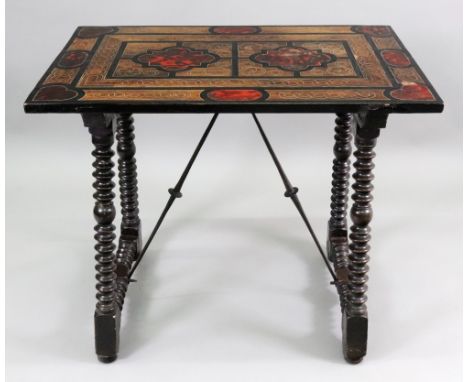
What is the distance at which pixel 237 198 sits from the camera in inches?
187

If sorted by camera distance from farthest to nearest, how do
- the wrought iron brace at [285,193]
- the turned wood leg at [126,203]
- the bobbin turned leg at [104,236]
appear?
the turned wood leg at [126,203] → the wrought iron brace at [285,193] → the bobbin turned leg at [104,236]

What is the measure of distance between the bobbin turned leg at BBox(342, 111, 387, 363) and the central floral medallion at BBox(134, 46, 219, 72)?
1.99ft

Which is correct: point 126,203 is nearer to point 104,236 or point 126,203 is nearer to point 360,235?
point 104,236

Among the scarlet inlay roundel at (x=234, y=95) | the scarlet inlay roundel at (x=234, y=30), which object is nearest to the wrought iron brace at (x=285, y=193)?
the scarlet inlay roundel at (x=234, y=30)

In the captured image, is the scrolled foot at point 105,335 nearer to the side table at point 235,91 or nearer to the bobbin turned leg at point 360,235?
the side table at point 235,91

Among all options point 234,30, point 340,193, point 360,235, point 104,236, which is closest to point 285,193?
point 340,193

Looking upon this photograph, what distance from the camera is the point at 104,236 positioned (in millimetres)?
3383

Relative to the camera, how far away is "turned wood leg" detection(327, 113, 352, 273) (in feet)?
12.9

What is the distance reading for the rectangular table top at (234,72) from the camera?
3.11 m

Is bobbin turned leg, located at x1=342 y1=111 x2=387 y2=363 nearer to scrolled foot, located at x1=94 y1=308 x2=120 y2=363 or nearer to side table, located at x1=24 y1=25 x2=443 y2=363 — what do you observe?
side table, located at x1=24 y1=25 x2=443 y2=363

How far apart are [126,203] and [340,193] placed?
89 centimetres

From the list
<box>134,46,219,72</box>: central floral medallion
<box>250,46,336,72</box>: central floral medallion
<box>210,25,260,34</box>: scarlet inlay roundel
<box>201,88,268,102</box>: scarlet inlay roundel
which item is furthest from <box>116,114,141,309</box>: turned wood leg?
<box>201,88,268,102</box>: scarlet inlay roundel

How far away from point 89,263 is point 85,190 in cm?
69

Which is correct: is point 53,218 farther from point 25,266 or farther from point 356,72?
point 356,72
